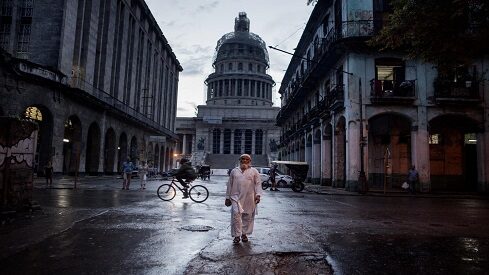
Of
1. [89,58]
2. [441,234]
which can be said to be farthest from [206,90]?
[441,234]

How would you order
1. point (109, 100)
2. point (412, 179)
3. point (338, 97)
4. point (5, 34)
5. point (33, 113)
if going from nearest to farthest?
point (412, 179)
point (338, 97)
point (33, 113)
point (5, 34)
point (109, 100)

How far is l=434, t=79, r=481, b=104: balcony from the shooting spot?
21.6 metres

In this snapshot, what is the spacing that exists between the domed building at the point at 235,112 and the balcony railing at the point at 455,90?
151ft

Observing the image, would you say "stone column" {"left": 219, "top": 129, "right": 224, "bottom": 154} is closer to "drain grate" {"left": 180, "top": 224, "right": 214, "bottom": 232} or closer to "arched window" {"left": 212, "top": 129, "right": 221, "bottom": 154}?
"arched window" {"left": 212, "top": 129, "right": 221, "bottom": 154}

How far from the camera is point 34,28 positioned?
2575 centimetres

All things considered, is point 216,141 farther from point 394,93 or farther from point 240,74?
point 394,93

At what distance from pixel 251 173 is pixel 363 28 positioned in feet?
61.4

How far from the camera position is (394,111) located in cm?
2211

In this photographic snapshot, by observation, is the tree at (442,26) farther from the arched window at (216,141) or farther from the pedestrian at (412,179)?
the arched window at (216,141)

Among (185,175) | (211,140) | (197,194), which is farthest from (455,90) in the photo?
(211,140)

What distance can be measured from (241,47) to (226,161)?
134ft

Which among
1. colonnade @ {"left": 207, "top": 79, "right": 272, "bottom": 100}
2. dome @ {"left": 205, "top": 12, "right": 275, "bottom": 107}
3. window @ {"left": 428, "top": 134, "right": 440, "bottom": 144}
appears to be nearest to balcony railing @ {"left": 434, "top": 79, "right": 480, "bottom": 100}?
window @ {"left": 428, "top": 134, "right": 440, "bottom": 144}

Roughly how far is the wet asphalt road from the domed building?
5729cm

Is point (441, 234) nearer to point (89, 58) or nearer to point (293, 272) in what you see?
point (293, 272)
